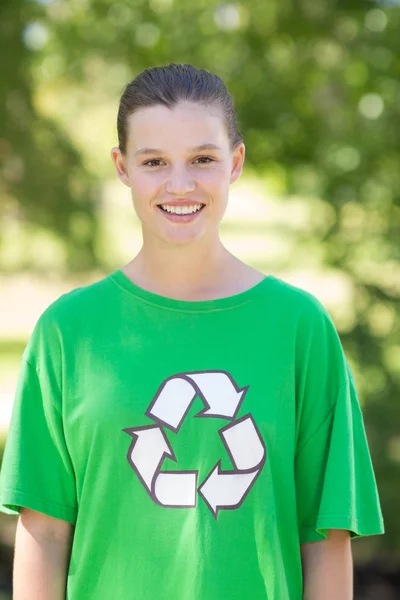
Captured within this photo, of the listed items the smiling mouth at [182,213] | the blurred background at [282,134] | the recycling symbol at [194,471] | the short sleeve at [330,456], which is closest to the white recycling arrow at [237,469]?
the recycling symbol at [194,471]

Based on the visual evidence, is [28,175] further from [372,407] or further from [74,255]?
[372,407]

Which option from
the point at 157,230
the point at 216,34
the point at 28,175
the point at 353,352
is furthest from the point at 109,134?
the point at 157,230

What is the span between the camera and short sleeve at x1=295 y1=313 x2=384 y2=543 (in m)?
1.82

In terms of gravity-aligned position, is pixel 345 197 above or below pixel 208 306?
above

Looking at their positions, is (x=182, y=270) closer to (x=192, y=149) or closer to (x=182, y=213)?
(x=182, y=213)

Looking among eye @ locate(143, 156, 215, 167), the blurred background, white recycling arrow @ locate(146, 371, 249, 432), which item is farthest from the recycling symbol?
the blurred background

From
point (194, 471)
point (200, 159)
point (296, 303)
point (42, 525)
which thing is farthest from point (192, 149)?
point (42, 525)

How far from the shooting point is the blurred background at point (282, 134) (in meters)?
4.62

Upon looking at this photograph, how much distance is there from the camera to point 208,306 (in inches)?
73.3

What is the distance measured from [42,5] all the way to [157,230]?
11.3 feet

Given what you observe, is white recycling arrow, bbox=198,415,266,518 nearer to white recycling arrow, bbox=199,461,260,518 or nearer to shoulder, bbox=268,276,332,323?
white recycling arrow, bbox=199,461,260,518

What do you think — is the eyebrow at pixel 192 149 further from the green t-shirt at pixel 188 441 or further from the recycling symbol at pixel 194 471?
the recycling symbol at pixel 194 471

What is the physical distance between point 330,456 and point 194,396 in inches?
11.7

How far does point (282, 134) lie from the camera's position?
481 centimetres
